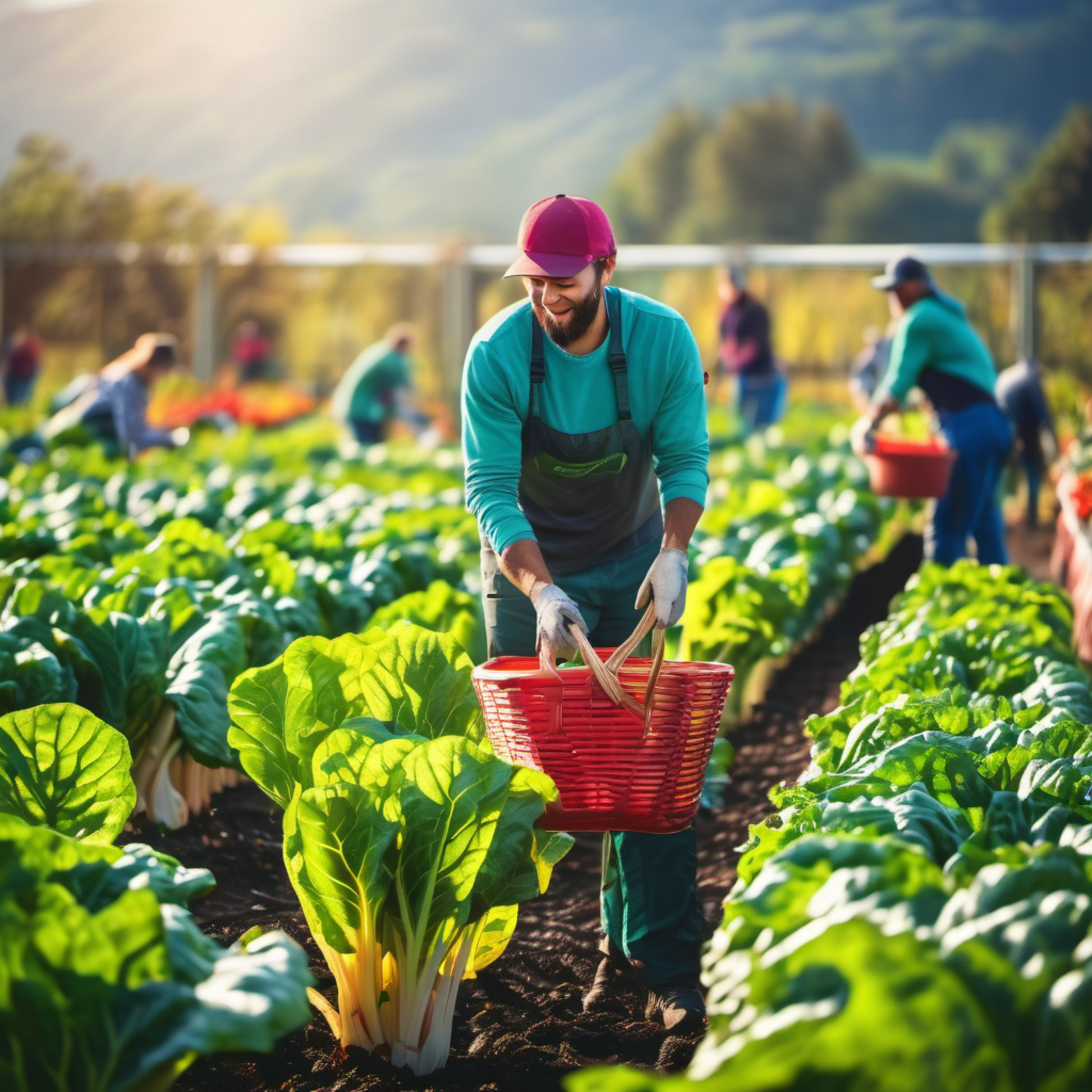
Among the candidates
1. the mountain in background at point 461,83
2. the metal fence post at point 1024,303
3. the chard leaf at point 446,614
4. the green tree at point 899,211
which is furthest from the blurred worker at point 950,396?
the mountain in background at point 461,83

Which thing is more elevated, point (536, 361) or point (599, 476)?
point (536, 361)

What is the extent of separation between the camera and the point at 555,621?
3.15m

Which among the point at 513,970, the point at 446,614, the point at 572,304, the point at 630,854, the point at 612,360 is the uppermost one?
the point at 572,304

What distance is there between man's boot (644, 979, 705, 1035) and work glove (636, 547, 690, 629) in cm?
87

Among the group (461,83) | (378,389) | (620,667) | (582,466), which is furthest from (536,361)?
(461,83)

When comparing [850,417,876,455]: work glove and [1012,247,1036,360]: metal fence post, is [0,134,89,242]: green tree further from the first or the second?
[850,417,876,455]: work glove

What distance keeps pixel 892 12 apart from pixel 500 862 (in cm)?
14562

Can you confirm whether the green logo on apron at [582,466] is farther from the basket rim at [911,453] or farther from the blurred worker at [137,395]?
the blurred worker at [137,395]

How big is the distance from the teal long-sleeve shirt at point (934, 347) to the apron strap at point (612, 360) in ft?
12.5

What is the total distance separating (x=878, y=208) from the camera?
88.9 meters

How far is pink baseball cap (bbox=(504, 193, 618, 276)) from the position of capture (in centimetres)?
325

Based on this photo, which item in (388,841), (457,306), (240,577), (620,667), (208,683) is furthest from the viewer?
(457,306)

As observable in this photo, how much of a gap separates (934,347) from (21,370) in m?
17.8

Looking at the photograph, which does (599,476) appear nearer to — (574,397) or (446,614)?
(574,397)
